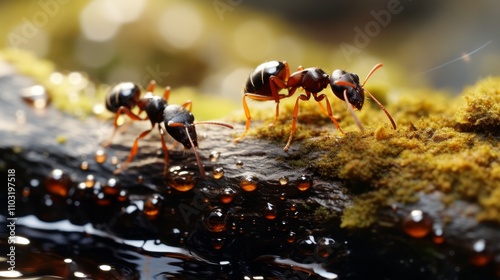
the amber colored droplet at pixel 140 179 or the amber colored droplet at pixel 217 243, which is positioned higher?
the amber colored droplet at pixel 140 179

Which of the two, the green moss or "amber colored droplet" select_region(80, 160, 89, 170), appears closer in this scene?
the green moss

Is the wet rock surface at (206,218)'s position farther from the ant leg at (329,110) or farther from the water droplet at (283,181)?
the ant leg at (329,110)

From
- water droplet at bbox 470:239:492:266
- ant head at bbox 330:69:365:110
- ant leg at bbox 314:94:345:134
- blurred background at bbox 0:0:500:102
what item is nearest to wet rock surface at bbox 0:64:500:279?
water droplet at bbox 470:239:492:266

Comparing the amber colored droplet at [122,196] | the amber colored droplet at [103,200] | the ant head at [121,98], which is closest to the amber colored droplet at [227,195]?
the amber colored droplet at [122,196]

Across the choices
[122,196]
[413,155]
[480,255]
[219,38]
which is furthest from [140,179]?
[219,38]

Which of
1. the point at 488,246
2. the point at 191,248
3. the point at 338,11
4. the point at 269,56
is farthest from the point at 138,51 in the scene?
the point at 488,246

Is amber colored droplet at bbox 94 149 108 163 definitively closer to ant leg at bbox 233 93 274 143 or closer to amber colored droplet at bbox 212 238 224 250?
ant leg at bbox 233 93 274 143
